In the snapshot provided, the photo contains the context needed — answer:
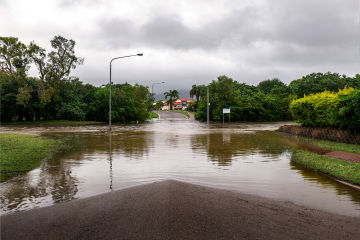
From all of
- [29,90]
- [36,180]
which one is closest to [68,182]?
[36,180]

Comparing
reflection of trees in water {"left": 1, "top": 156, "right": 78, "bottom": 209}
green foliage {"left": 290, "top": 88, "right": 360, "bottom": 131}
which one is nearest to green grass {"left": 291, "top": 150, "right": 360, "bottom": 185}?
green foliage {"left": 290, "top": 88, "right": 360, "bottom": 131}

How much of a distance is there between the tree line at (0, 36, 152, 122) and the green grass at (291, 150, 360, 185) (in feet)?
131

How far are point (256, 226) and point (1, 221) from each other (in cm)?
415

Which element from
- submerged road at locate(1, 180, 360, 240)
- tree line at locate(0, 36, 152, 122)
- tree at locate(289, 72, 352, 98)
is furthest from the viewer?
tree at locate(289, 72, 352, 98)

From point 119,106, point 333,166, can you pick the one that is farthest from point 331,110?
point 119,106

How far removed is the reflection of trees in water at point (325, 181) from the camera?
6367 millimetres

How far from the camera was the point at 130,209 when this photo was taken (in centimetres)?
507

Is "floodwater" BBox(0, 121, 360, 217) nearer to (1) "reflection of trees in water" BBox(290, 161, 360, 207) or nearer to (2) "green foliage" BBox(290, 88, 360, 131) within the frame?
(1) "reflection of trees in water" BBox(290, 161, 360, 207)

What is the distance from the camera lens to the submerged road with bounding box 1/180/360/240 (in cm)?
406

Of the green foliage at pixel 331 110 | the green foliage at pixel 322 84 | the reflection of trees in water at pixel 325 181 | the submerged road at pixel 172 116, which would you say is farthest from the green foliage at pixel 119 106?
the green foliage at pixel 322 84

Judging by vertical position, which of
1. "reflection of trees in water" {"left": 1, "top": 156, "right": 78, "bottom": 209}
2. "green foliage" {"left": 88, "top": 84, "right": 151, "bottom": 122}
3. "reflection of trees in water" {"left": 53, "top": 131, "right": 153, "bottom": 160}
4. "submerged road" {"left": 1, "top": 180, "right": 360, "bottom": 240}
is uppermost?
"green foliage" {"left": 88, "top": 84, "right": 151, "bottom": 122}

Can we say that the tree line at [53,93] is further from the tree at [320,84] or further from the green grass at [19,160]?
the tree at [320,84]

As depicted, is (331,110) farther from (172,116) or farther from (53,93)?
(172,116)

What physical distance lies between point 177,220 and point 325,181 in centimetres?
503
